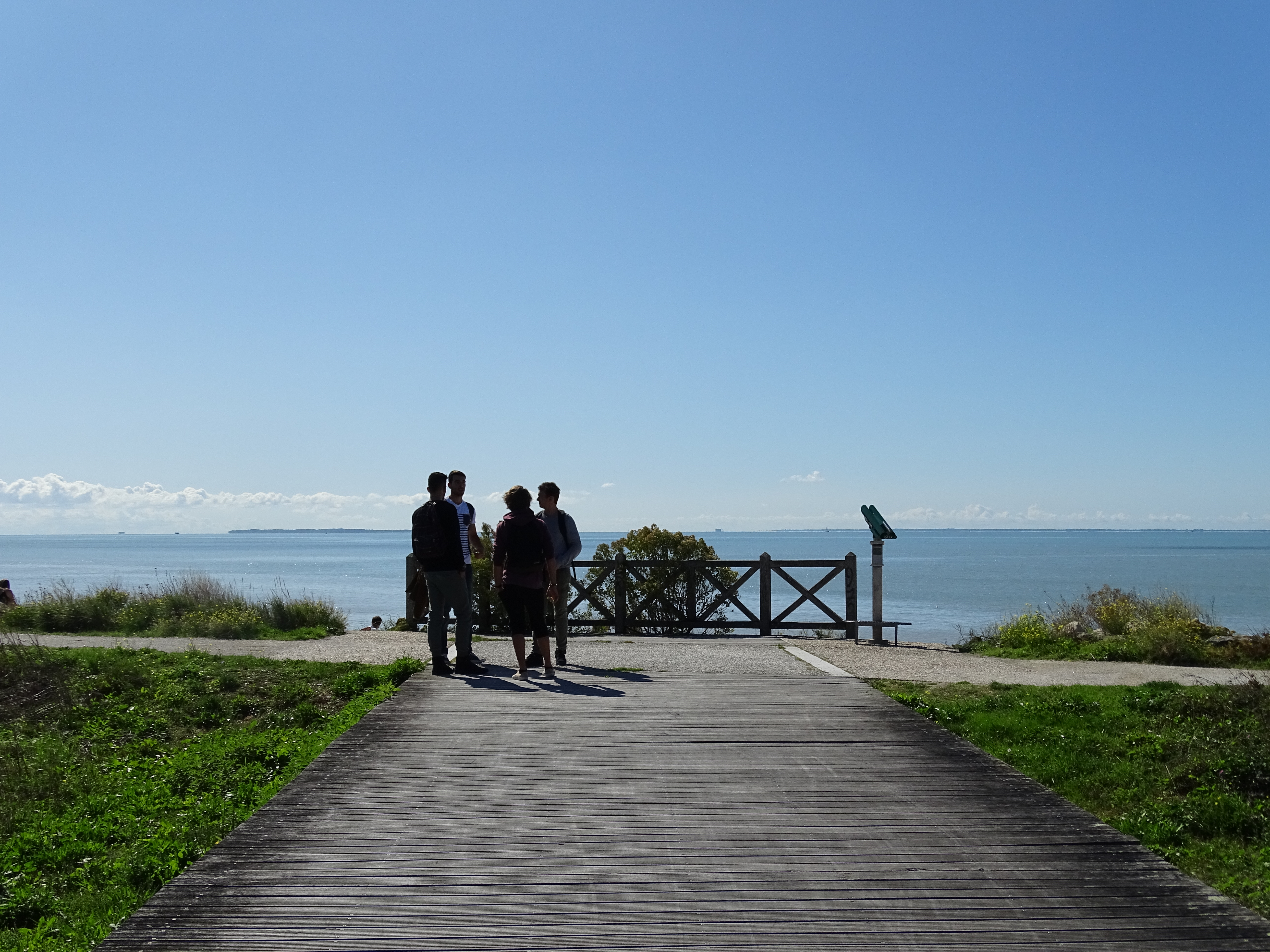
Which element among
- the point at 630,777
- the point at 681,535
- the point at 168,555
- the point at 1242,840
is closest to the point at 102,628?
the point at 681,535

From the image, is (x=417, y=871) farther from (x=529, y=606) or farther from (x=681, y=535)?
(x=681, y=535)

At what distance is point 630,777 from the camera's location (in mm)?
6203

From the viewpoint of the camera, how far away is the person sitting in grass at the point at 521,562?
970 cm

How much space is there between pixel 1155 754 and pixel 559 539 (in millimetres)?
5601

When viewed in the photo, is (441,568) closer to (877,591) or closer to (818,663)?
(818,663)

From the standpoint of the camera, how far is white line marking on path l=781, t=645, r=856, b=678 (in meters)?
10.6

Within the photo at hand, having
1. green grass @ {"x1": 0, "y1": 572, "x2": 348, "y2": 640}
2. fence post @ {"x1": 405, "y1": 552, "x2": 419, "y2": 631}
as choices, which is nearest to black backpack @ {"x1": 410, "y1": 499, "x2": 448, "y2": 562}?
fence post @ {"x1": 405, "y1": 552, "x2": 419, "y2": 631}

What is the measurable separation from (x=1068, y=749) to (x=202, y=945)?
21.0ft

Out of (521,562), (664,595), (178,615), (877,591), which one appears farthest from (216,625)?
(877,591)

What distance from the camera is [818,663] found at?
1218 centimetres

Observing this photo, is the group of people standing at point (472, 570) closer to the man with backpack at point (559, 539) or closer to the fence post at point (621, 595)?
the man with backpack at point (559, 539)

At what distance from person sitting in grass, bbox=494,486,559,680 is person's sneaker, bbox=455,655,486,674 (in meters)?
0.58

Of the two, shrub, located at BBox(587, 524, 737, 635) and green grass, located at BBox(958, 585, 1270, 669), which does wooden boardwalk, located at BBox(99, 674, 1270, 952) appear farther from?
shrub, located at BBox(587, 524, 737, 635)

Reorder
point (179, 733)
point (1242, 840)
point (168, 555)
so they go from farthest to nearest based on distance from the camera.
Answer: point (168, 555)
point (179, 733)
point (1242, 840)
